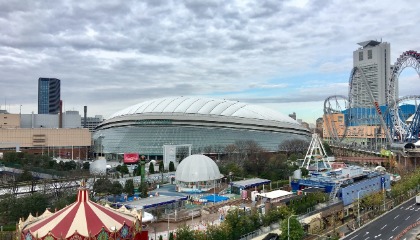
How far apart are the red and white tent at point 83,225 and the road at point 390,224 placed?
64.7ft

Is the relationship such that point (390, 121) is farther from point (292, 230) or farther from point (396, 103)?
point (292, 230)

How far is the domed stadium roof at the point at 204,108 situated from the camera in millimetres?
90375

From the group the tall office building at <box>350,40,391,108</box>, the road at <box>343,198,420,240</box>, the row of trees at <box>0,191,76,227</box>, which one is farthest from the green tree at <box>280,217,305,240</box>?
the tall office building at <box>350,40,391,108</box>


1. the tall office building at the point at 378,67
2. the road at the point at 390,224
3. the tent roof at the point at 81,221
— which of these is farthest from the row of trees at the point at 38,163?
the tall office building at the point at 378,67

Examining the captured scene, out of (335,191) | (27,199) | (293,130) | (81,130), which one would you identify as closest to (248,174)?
(335,191)

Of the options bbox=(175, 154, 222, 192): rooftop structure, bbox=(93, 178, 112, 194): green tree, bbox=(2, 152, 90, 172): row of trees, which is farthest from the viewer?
bbox=(2, 152, 90, 172): row of trees

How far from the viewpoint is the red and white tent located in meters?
18.4

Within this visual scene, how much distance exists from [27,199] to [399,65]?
7578cm

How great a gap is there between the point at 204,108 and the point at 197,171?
138 feet

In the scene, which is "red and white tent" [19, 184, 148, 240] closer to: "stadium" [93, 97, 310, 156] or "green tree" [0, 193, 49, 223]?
"green tree" [0, 193, 49, 223]

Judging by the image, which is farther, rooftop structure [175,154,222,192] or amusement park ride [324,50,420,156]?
amusement park ride [324,50,420,156]

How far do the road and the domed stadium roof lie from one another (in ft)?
170

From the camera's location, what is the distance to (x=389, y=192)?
4675 cm

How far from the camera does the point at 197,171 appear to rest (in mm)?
50031
